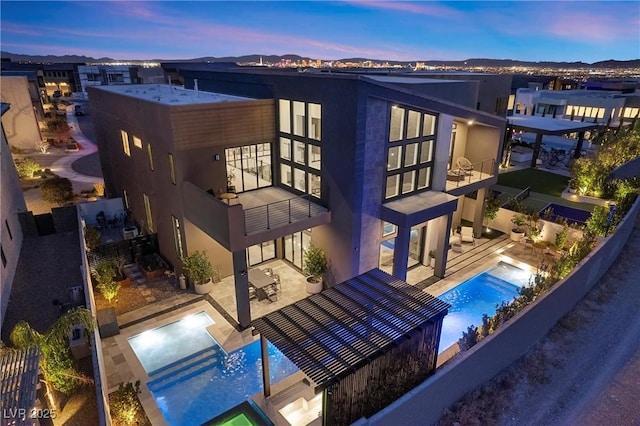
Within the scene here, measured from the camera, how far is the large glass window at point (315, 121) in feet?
42.9

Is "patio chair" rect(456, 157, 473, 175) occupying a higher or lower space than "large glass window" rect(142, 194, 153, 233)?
higher

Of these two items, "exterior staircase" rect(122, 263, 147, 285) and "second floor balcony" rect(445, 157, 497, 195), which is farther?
"second floor balcony" rect(445, 157, 497, 195)

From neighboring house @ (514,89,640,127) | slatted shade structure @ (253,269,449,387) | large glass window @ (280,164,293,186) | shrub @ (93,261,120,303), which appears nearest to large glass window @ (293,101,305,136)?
large glass window @ (280,164,293,186)

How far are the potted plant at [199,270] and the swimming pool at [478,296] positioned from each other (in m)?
8.69

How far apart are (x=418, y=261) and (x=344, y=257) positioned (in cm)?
464

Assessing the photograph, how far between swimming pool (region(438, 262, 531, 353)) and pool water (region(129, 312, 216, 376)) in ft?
25.7

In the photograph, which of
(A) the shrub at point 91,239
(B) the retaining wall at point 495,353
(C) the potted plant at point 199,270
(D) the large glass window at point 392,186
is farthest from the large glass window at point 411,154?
(A) the shrub at point 91,239

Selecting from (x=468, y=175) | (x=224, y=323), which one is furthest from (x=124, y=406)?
(x=468, y=175)

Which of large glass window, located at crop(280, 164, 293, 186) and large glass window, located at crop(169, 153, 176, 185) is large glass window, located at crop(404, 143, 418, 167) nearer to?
large glass window, located at crop(280, 164, 293, 186)

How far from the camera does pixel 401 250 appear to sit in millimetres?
13688

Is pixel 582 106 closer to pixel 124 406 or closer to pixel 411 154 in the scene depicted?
pixel 411 154

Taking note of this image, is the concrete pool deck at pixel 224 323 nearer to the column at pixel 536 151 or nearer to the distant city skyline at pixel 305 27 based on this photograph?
the column at pixel 536 151

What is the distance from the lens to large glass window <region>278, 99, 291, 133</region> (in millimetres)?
14219

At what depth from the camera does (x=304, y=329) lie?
834 cm
